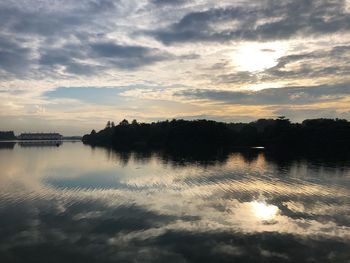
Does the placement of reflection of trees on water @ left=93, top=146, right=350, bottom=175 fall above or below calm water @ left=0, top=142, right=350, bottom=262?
above

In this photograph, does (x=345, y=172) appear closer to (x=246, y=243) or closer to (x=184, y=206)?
(x=184, y=206)

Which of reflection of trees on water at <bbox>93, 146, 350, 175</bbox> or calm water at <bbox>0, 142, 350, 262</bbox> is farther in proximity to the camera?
reflection of trees on water at <bbox>93, 146, 350, 175</bbox>

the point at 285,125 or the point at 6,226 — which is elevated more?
the point at 285,125

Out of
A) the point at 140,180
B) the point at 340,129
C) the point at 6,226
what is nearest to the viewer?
the point at 6,226

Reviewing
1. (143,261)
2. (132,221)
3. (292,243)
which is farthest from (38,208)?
(292,243)

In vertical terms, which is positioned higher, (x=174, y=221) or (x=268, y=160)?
(x=268, y=160)

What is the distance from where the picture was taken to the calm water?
86.1ft

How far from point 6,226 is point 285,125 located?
17985cm

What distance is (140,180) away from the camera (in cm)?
6525

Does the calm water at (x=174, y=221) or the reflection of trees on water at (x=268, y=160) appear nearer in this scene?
the calm water at (x=174, y=221)

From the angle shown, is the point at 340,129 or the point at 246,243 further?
the point at 340,129

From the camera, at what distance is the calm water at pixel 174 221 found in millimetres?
26250

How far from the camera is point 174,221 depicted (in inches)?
1385

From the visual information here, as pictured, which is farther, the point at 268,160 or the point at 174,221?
the point at 268,160
